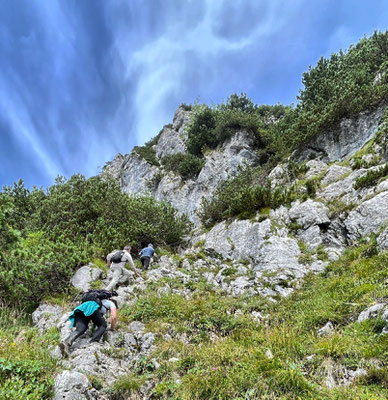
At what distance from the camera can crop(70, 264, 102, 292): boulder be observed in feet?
30.7

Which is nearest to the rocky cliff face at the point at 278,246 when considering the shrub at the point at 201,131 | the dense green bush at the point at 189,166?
the dense green bush at the point at 189,166

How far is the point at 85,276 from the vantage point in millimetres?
9789

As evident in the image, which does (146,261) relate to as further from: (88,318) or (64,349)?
(64,349)

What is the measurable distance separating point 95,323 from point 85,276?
4.06 m

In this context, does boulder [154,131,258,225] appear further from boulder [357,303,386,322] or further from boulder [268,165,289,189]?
boulder [357,303,386,322]

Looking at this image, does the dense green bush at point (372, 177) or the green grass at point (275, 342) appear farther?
the dense green bush at point (372, 177)

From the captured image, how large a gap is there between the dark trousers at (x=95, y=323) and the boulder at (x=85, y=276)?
3381 mm

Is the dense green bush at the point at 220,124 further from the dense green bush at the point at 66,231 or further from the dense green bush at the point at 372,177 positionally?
the dense green bush at the point at 372,177

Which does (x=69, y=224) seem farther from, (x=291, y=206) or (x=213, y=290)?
(x=291, y=206)

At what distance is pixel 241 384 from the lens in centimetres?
397

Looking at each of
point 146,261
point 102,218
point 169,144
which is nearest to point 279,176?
point 146,261

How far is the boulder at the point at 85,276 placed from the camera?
30.7 feet

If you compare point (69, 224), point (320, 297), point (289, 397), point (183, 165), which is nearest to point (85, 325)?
point (289, 397)

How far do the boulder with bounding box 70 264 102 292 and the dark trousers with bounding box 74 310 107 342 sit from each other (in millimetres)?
3381
